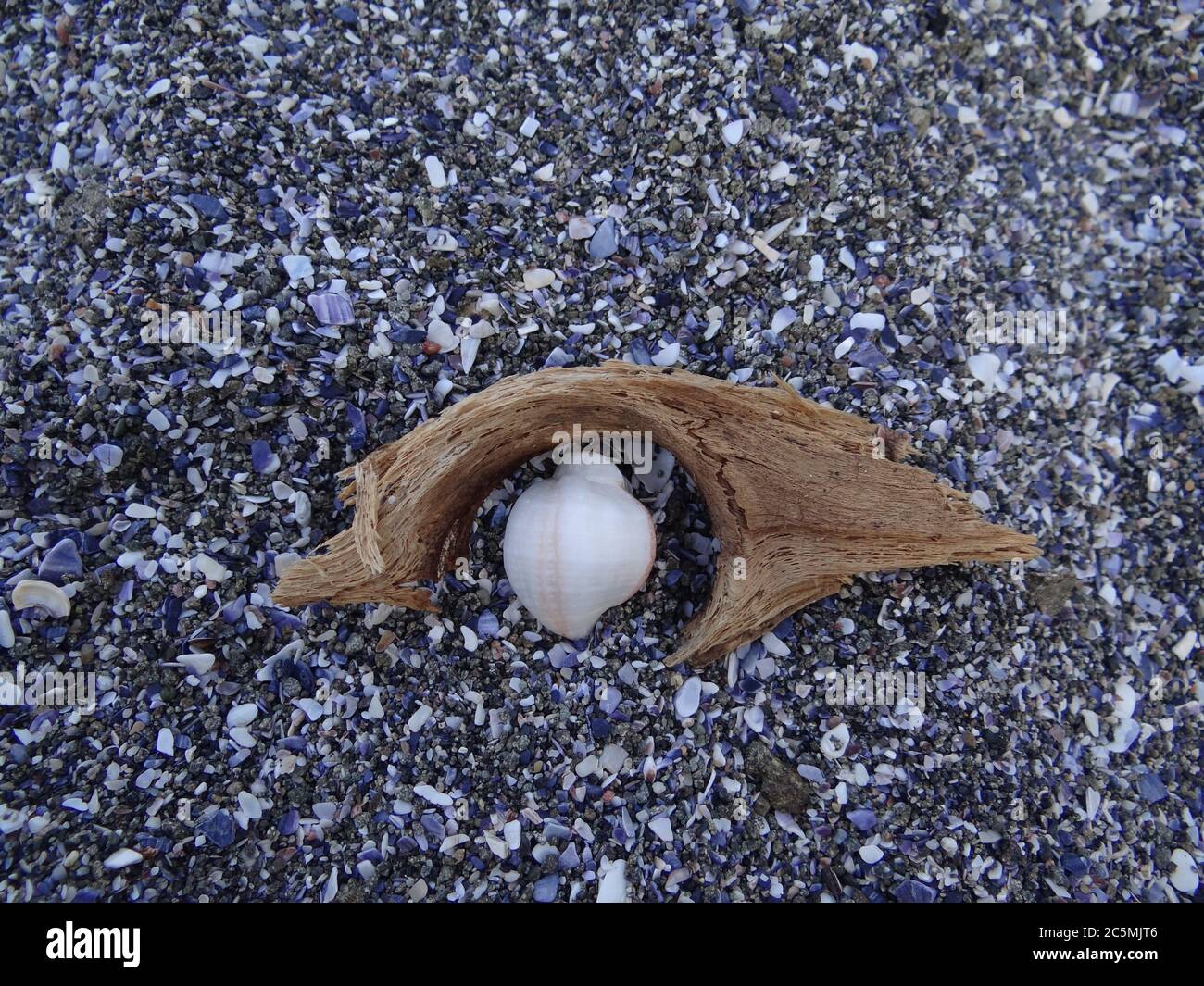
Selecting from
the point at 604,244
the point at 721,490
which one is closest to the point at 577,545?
the point at 721,490

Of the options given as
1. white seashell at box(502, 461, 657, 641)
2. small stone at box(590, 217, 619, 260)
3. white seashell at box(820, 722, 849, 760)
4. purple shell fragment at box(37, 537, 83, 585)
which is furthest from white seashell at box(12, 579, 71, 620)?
white seashell at box(820, 722, 849, 760)

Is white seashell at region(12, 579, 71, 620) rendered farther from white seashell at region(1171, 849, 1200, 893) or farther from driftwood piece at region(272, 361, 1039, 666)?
white seashell at region(1171, 849, 1200, 893)

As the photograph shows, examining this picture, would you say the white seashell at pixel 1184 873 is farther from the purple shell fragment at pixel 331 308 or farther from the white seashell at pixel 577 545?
the purple shell fragment at pixel 331 308

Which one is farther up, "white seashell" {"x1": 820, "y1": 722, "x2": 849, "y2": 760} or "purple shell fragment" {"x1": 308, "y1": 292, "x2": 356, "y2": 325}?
"purple shell fragment" {"x1": 308, "y1": 292, "x2": 356, "y2": 325}

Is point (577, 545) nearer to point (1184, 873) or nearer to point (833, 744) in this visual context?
point (833, 744)

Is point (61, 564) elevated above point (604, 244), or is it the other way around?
point (604, 244)

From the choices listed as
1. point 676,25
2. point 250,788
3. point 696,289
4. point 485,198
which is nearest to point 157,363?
point 485,198

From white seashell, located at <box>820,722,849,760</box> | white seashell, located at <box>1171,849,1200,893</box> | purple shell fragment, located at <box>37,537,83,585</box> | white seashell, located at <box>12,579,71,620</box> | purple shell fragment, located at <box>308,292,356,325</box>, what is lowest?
white seashell, located at <box>1171,849,1200,893</box>
